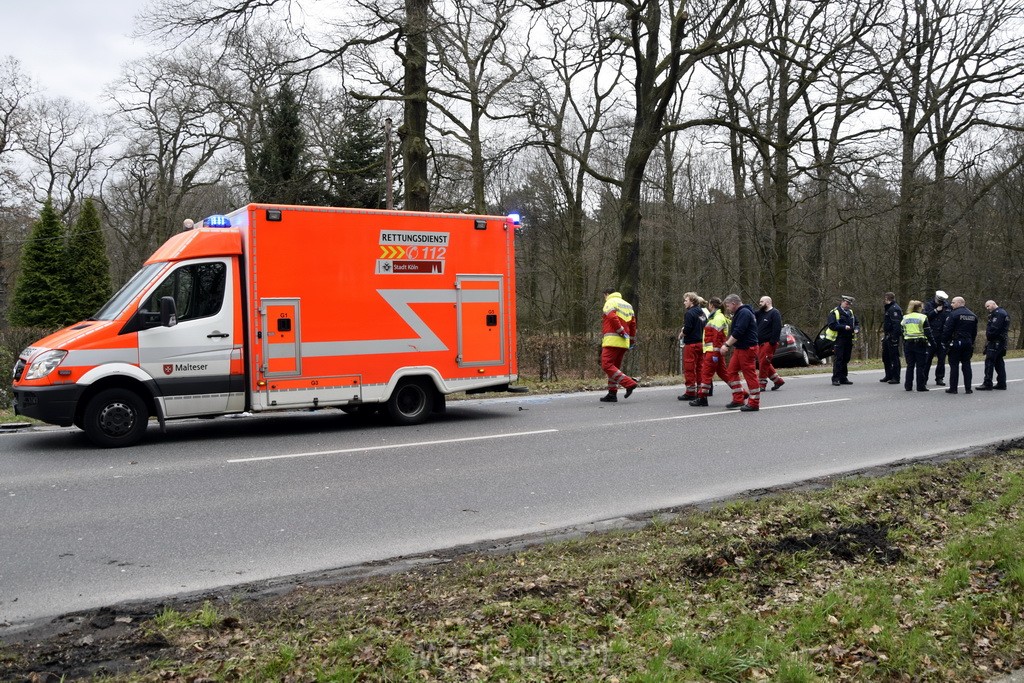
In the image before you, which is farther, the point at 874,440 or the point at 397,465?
the point at 874,440

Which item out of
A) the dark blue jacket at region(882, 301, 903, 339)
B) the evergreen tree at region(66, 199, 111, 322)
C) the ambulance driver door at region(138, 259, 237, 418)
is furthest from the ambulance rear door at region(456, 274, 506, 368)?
the evergreen tree at region(66, 199, 111, 322)

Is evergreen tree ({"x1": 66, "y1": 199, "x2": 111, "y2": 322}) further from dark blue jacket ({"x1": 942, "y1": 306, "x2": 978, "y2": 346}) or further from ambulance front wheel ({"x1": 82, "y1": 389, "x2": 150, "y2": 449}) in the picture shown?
dark blue jacket ({"x1": 942, "y1": 306, "x2": 978, "y2": 346})

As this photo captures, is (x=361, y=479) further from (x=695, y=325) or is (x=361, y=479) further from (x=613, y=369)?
(x=695, y=325)

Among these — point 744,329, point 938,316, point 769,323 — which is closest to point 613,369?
point 744,329

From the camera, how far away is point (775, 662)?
13.8 feet

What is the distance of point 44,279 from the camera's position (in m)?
42.2

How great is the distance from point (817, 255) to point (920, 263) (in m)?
4.14

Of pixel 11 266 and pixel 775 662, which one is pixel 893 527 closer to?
pixel 775 662

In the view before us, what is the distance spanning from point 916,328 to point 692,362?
5.14 metres

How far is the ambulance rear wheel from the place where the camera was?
12.1 metres

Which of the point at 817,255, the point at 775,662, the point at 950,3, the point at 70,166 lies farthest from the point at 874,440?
the point at 70,166

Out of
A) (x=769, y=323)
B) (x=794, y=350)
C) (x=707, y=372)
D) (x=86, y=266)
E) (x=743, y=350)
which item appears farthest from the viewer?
(x=86, y=266)

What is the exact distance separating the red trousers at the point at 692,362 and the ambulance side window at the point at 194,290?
8.02 m

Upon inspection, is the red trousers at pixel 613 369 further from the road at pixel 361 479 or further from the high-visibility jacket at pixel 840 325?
the high-visibility jacket at pixel 840 325
